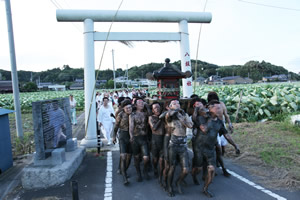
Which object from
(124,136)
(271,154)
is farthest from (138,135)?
(271,154)

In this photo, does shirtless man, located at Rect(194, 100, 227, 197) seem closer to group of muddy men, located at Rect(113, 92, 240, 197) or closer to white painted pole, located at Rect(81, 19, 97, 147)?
group of muddy men, located at Rect(113, 92, 240, 197)

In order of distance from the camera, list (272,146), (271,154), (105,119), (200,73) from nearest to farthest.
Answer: (271,154), (272,146), (105,119), (200,73)

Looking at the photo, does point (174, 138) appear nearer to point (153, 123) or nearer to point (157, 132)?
point (157, 132)

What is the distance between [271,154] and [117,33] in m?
5.89

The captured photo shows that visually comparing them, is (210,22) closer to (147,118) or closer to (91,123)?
(147,118)

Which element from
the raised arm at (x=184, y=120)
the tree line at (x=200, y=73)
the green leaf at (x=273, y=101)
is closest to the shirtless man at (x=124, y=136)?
the raised arm at (x=184, y=120)

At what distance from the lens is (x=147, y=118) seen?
15.3 feet

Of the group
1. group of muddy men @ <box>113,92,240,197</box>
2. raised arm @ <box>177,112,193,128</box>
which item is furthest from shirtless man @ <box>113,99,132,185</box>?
raised arm @ <box>177,112,193,128</box>

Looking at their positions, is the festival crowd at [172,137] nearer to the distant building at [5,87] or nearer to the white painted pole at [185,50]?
the white painted pole at [185,50]

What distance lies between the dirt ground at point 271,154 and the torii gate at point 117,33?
2.69 metres

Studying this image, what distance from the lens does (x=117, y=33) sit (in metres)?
6.68

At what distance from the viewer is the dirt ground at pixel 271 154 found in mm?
4387

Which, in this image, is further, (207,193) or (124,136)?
(124,136)

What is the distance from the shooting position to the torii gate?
6535 mm
